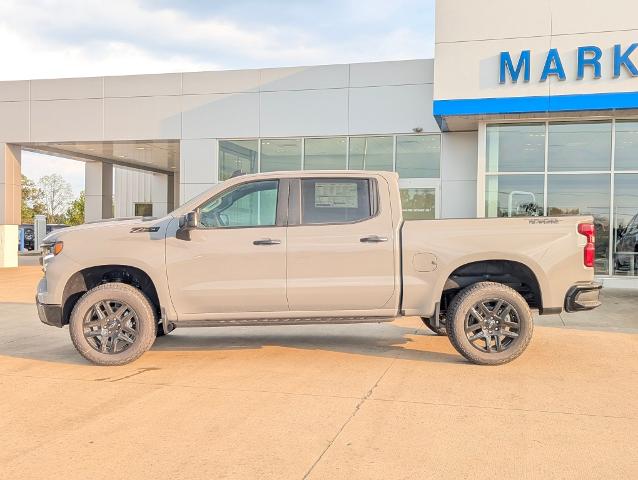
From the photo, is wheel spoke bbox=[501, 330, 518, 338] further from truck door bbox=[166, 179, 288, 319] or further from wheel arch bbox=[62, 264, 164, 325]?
wheel arch bbox=[62, 264, 164, 325]

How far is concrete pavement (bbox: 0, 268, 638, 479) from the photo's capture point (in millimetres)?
3820

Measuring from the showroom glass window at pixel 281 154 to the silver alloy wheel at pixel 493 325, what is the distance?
11.5 m

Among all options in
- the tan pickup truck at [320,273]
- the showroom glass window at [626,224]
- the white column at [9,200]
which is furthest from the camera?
the white column at [9,200]

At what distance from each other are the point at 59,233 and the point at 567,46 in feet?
36.0

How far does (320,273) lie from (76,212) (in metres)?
67.3

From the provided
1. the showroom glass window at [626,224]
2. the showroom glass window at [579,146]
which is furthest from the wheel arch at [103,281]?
the showroom glass window at [626,224]

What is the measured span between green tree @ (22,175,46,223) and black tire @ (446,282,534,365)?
7119 cm

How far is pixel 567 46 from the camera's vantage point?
13078 millimetres

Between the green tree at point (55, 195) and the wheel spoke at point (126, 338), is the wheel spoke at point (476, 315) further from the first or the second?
the green tree at point (55, 195)

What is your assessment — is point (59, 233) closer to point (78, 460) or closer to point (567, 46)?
point (78, 460)

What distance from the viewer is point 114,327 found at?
21.1ft

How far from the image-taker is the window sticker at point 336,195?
21.7 feet

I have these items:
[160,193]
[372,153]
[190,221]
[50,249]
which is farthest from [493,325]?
[160,193]

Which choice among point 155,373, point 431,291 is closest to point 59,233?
point 155,373
